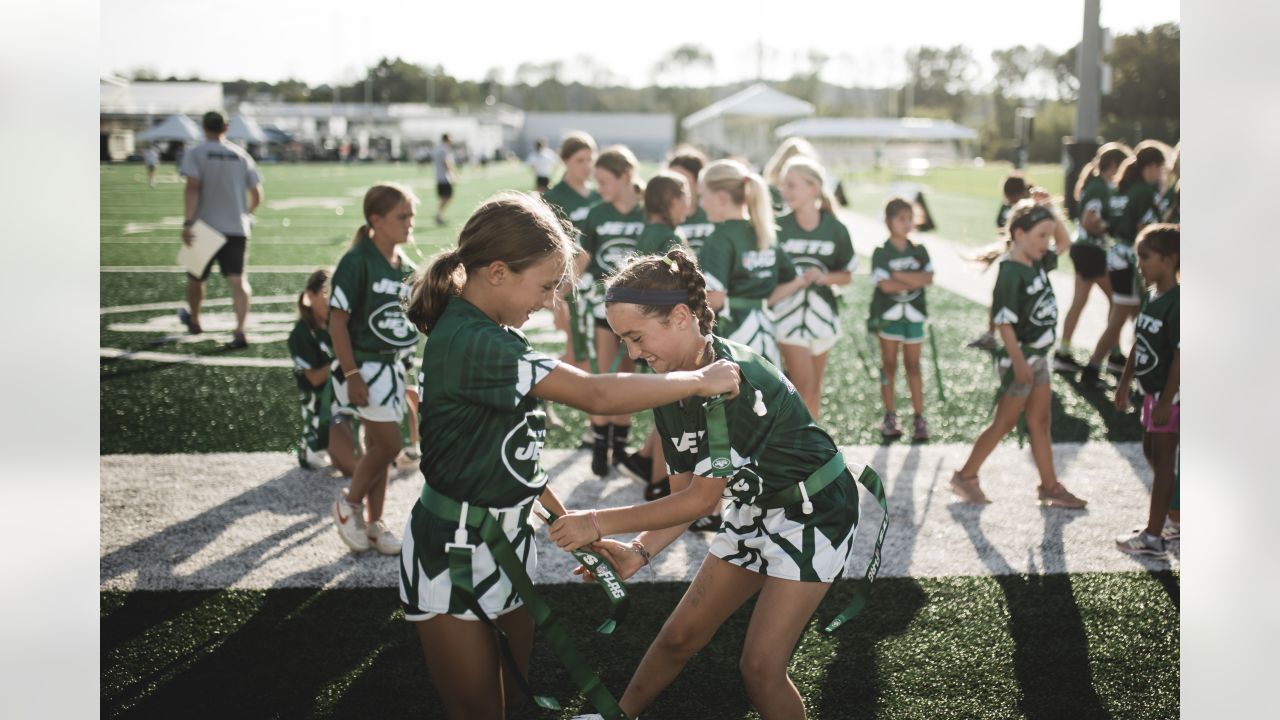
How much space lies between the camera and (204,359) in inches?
413

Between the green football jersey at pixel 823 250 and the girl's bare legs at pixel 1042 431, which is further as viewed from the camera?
the green football jersey at pixel 823 250

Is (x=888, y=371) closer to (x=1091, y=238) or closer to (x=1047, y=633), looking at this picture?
(x=1091, y=238)

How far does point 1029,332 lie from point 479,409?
4.24m

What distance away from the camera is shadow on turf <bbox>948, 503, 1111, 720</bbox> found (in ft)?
13.1

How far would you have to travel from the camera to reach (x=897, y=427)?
7.99 m

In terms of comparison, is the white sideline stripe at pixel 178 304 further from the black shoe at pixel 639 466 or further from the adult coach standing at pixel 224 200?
the black shoe at pixel 639 466

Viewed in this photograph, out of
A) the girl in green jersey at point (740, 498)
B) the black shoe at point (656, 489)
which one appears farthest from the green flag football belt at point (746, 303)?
the girl in green jersey at point (740, 498)

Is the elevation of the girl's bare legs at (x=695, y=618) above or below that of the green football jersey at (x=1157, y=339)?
below

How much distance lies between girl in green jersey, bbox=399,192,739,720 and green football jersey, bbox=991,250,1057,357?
144 inches

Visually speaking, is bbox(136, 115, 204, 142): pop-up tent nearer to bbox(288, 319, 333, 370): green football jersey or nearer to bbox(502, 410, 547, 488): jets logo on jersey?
bbox(288, 319, 333, 370): green football jersey

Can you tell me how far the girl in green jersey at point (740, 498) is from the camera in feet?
9.81

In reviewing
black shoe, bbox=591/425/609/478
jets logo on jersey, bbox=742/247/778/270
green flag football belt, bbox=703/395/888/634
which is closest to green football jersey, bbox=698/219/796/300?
jets logo on jersey, bbox=742/247/778/270

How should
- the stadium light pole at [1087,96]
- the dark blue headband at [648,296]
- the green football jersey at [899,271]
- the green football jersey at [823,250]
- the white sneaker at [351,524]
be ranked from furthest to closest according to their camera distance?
the stadium light pole at [1087,96] → the green football jersey at [899,271] → the green football jersey at [823,250] → the white sneaker at [351,524] → the dark blue headband at [648,296]
